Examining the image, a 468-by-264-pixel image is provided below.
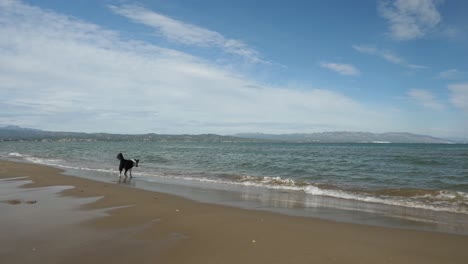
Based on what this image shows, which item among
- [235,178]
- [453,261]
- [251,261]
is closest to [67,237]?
[251,261]

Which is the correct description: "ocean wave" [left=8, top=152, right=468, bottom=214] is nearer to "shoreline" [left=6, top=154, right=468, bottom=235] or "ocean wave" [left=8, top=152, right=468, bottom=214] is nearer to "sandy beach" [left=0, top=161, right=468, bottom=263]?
"shoreline" [left=6, top=154, right=468, bottom=235]

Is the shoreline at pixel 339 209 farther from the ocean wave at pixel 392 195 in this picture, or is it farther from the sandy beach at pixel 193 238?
the sandy beach at pixel 193 238

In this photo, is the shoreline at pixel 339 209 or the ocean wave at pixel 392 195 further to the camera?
the ocean wave at pixel 392 195

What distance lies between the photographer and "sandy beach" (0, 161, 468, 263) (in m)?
5.17

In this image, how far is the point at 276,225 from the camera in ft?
23.3

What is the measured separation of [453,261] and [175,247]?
446 centimetres

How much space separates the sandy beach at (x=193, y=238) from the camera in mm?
5172

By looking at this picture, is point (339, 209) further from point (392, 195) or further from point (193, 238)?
point (193, 238)

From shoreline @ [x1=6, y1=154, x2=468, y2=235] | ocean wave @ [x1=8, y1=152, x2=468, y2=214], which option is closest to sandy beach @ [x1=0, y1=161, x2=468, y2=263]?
shoreline @ [x1=6, y1=154, x2=468, y2=235]

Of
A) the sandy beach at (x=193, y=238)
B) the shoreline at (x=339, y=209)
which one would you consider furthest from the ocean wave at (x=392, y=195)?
the sandy beach at (x=193, y=238)

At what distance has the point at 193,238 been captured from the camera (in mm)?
6090

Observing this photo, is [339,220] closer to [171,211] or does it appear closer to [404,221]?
[404,221]

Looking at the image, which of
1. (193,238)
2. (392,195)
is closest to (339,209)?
(392,195)

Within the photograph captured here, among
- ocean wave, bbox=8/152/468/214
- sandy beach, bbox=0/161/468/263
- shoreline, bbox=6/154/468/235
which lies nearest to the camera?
sandy beach, bbox=0/161/468/263
